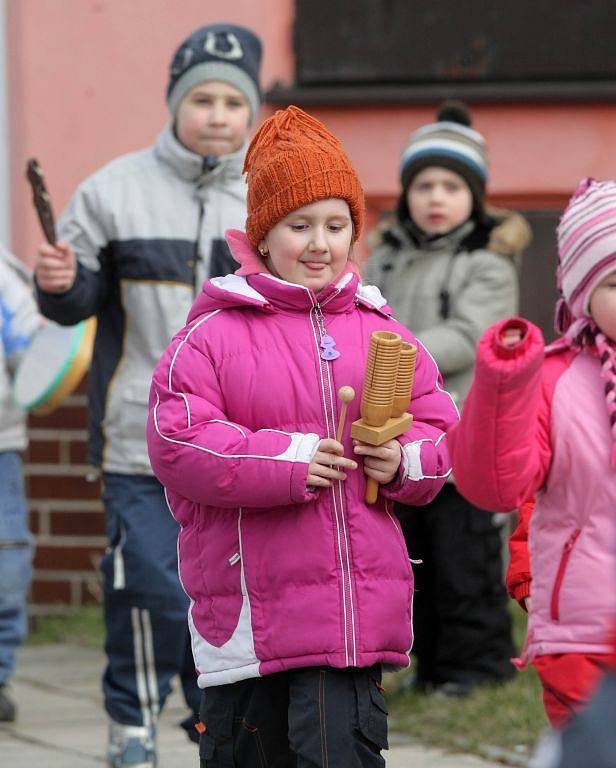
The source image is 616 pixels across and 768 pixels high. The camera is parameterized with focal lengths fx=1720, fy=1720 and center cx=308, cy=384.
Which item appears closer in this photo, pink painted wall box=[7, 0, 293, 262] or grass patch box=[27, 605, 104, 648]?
grass patch box=[27, 605, 104, 648]

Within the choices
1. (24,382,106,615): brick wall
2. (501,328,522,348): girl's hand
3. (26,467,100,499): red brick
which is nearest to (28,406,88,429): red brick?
(24,382,106,615): brick wall

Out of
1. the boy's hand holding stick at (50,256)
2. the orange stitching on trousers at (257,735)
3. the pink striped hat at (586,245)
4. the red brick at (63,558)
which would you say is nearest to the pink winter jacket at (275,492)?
the orange stitching on trousers at (257,735)

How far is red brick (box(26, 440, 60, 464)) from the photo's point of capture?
7852mm

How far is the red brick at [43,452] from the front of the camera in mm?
7852

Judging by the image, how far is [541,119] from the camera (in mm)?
7691

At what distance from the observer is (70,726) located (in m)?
5.91

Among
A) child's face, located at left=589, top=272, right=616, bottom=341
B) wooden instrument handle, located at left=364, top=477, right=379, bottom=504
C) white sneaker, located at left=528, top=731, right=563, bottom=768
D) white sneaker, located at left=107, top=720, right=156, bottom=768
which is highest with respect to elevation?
child's face, located at left=589, top=272, right=616, bottom=341

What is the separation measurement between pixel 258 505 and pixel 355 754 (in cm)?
56

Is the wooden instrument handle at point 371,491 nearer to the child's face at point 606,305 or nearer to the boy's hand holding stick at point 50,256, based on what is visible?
the child's face at point 606,305

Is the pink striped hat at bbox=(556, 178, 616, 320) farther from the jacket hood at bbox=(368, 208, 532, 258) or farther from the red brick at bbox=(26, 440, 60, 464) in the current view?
the red brick at bbox=(26, 440, 60, 464)

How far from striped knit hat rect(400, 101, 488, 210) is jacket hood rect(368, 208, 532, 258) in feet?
0.35

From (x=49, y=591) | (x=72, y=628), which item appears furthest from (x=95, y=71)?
(x=72, y=628)

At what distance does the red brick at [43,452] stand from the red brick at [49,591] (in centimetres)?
56

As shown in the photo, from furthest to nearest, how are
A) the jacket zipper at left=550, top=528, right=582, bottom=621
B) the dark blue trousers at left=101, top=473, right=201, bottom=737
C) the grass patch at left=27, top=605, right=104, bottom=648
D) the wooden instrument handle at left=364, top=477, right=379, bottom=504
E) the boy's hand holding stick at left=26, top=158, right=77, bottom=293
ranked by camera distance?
1. the grass patch at left=27, top=605, right=104, bottom=648
2. the dark blue trousers at left=101, top=473, right=201, bottom=737
3. the boy's hand holding stick at left=26, top=158, right=77, bottom=293
4. the wooden instrument handle at left=364, top=477, right=379, bottom=504
5. the jacket zipper at left=550, top=528, right=582, bottom=621
